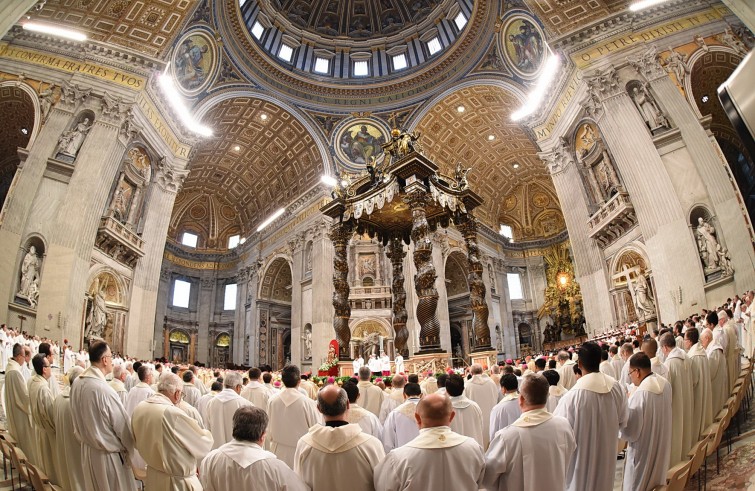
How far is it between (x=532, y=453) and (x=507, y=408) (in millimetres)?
1454

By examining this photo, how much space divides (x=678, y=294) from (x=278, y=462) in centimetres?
1198

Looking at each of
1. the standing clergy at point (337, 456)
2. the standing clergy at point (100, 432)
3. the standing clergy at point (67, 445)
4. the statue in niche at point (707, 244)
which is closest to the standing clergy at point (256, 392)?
the standing clergy at point (67, 445)

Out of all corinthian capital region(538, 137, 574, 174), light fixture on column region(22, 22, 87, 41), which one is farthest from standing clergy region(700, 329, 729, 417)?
light fixture on column region(22, 22, 87, 41)

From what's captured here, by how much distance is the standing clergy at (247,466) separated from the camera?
2.25 meters

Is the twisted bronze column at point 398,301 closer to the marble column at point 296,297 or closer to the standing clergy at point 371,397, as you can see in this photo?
the standing clergy at point 371,397

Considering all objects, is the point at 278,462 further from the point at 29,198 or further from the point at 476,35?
the point at 476,35

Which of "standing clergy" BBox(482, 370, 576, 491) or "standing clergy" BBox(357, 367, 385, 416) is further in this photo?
"standing clergy" BBox(357, 367, 385, 416)

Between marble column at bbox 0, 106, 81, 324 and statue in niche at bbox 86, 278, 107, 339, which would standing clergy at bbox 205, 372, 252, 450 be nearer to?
marble column at bbox 0, 106, 81, 324

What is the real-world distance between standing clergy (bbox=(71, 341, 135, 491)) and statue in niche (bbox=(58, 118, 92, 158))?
474 inches

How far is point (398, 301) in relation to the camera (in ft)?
38.9

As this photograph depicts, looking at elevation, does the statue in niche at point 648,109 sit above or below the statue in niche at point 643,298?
above

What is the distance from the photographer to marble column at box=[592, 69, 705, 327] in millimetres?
11172

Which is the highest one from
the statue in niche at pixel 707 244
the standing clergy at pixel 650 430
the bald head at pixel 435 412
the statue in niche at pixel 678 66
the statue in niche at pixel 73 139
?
the statue in niche at pixel 678 66

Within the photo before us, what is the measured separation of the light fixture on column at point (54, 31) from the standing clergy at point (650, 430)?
16.7 m
